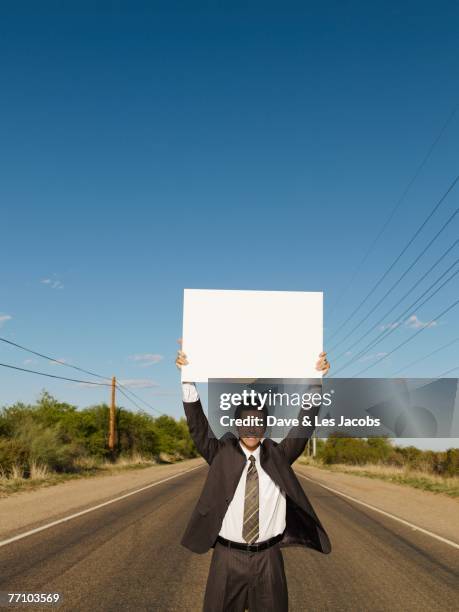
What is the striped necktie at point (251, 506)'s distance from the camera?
3.90 m

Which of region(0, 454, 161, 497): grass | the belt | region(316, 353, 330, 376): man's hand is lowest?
region(0, 454, 161, 497): grass

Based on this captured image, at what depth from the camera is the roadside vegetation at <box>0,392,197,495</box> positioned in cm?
2488

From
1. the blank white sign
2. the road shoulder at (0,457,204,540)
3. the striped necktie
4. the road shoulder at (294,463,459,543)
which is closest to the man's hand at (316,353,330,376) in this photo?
the blank white sign

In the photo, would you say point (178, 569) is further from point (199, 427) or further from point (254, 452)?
point (254, 452)

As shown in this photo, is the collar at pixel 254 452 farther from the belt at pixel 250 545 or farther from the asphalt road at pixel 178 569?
the asphalt road at pixel 178 569

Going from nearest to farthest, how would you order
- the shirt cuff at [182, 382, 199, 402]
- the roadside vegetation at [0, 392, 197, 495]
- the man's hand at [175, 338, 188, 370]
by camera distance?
the shirt cuff at [182, 382, 199, 402], the man's hand at [175, 338, 188, 370], the roadside vegetation at [0, 392, 197, 495]

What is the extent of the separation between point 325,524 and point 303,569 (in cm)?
501

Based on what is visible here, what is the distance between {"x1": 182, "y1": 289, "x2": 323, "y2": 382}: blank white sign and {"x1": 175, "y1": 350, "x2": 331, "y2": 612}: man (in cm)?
151

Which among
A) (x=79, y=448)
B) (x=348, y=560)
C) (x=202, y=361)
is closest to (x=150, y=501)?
(x=348, y=560)

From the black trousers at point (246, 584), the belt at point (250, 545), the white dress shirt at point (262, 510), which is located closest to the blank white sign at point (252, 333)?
the white dress shirt at point (262, 510)

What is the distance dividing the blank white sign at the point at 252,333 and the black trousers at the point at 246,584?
2.00m

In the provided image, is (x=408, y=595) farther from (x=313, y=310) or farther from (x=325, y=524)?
(x=325, y=524)

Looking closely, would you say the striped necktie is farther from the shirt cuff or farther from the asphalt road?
the asphalt road

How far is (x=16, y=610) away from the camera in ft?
19.6
